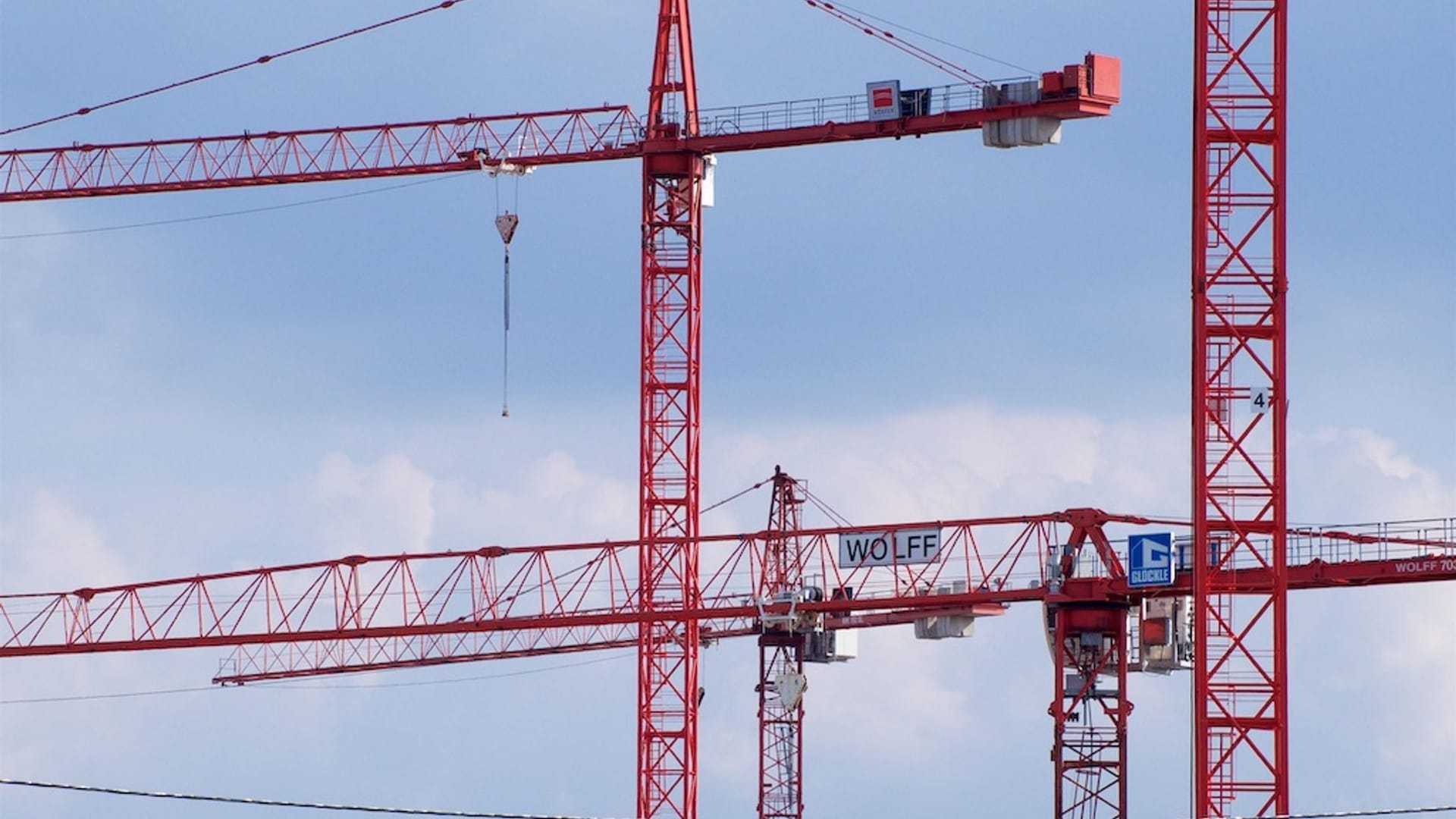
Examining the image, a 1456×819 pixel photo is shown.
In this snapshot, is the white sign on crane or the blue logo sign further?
the white sign on crane

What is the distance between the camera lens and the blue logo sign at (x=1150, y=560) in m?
130

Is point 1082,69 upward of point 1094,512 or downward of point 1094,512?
upward

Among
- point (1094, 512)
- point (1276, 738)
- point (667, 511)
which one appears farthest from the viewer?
point (667, 511)

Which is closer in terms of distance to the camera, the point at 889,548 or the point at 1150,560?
the point at 1150,560

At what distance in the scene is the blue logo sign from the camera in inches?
5128

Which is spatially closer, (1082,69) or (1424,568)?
(1424,568)

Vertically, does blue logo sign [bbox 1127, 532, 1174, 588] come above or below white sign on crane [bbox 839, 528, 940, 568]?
below

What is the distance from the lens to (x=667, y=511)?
159 metres

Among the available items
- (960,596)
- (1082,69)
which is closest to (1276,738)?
(960,596)

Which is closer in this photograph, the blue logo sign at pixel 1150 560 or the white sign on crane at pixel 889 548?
the blue logo sign at pixel 1150 560

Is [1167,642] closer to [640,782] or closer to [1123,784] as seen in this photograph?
[1123,784]

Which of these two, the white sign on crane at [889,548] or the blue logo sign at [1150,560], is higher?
the white sign on crane at [889,548]

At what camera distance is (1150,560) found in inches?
5148

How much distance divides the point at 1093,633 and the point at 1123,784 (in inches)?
204
